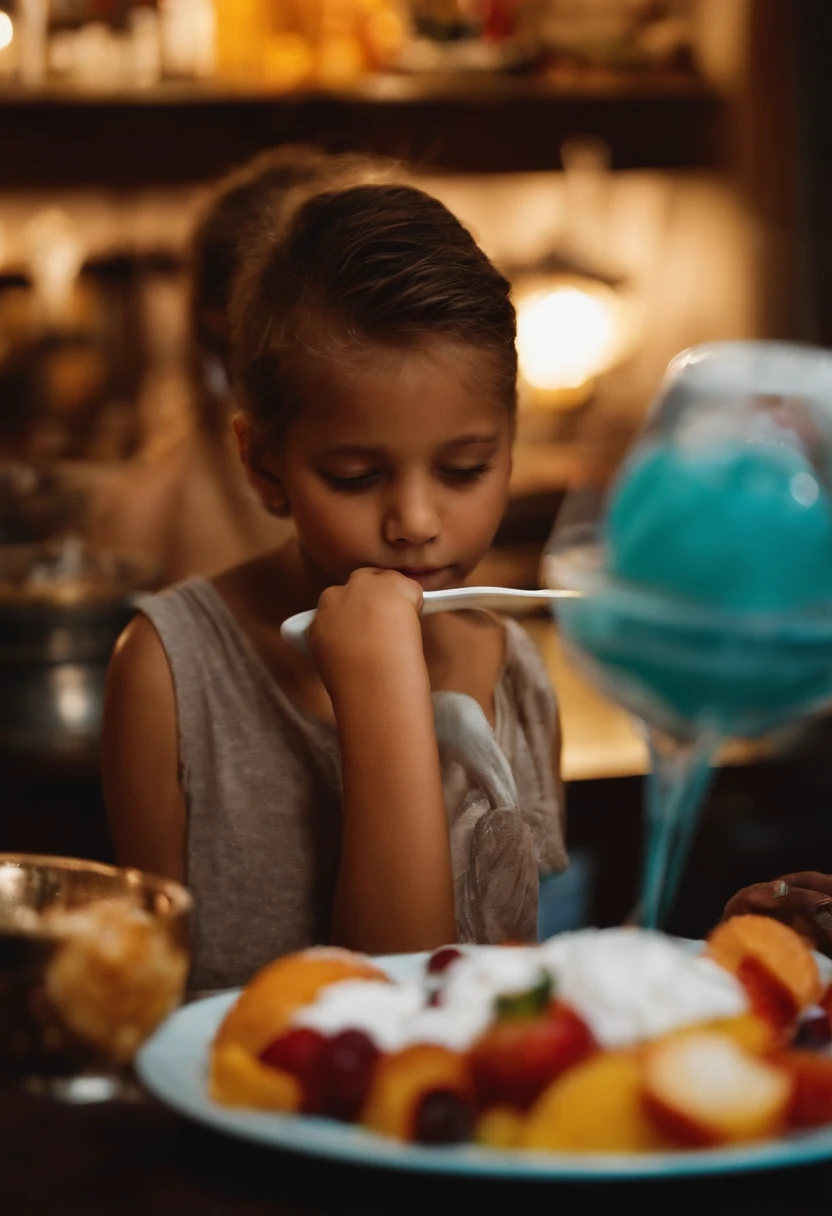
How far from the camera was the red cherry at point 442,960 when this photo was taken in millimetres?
704

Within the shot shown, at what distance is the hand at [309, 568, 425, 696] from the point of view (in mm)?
1052

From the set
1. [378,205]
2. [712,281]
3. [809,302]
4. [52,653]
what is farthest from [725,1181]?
[712,281]

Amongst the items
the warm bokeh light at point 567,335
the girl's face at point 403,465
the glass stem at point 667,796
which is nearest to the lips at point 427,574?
the girl's face at point 403,465

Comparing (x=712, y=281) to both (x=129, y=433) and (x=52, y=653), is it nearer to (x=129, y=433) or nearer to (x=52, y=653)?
(x=129, y=433)

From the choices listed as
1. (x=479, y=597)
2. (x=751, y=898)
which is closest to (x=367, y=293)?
(x=479, y=597)

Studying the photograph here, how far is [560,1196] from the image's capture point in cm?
61

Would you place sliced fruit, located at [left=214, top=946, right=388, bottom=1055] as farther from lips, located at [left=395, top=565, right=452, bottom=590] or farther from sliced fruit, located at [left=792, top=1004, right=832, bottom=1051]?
lips, located at [left=395, top=565, right=452, bottom=590]

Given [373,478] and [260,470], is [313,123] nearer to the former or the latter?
[260,470]

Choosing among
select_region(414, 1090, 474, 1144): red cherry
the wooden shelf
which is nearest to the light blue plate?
select_region(414, 1090, 474, 1144): red cherry

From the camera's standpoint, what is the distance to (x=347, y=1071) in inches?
24.5

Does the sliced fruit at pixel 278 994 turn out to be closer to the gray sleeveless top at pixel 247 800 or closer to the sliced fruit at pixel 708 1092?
the sliced fruit at pixel 708 1092

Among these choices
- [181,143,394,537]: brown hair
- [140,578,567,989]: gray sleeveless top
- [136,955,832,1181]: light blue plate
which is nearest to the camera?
[136,955,832,1181]: light blue plate

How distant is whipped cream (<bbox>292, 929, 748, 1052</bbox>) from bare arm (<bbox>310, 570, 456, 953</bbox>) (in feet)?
1.20

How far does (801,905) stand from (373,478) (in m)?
0.40
